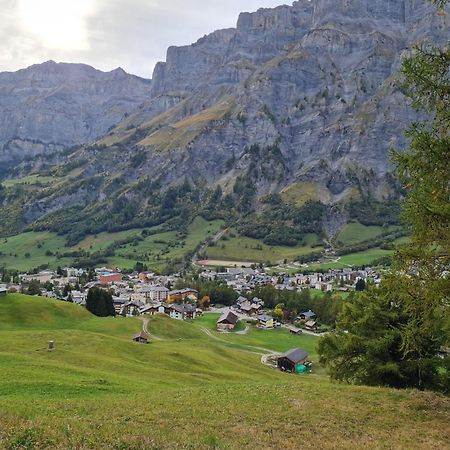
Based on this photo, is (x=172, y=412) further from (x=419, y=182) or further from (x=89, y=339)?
(x=89, y=339)

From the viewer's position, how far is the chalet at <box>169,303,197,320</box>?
14675cm

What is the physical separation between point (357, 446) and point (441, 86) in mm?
14220

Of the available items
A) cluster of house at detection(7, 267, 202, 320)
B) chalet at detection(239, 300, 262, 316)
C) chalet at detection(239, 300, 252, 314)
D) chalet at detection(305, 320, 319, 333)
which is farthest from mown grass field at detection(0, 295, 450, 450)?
chalet at detection(239, 300, 252, 314)

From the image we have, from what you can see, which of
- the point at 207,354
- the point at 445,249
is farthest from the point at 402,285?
the point at 207,354

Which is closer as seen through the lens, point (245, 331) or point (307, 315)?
point (245, 331)

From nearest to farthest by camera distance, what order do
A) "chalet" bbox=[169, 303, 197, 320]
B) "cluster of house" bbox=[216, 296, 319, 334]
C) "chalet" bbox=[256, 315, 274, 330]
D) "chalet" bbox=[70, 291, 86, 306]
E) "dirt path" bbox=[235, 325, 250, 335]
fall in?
"dirt path" bbox=[235, 325, 250, 335] → "cluster of house" bbox=[216, 296, 319, 334] → "chalet" bbox=[256, 315, 274, 330] → "chalet" bbox=[70, 291, 86, 306] → "chalet" bbox=[169, 303, 197, 320]

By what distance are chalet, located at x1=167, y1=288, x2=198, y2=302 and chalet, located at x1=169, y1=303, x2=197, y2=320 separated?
21.2m

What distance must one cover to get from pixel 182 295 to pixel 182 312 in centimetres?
2800

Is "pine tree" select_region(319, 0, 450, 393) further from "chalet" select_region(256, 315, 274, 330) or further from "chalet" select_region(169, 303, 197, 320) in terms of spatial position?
"chalet" select_region(169, 303, 197, 320)

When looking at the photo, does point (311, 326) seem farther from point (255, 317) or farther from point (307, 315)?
point (255, 317)

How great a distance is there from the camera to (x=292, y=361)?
294ft

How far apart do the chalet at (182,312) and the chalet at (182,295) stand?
69.4 feet

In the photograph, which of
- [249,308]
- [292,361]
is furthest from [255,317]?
[292,361]

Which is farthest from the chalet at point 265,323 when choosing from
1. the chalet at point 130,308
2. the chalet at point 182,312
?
the chalet at point 130,308
